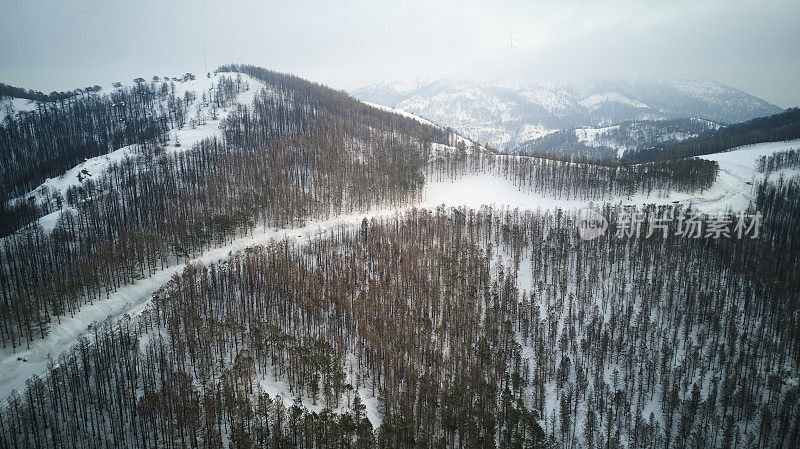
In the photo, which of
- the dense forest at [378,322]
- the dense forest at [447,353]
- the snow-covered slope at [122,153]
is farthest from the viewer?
the snow-covered slope at [122,153]

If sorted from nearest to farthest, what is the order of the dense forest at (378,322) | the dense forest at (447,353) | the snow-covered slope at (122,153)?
1. the dense forest at (447,353)
2. the dense forest at (378,322)
3. the snow-covered slope at (122,153)

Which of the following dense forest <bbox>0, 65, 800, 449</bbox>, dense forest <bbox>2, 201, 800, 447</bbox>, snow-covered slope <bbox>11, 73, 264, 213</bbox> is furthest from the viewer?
snow-covered slope <bbox>11, 73, 264, 213</bbox>

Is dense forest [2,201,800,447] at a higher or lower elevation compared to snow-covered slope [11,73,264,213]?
lower

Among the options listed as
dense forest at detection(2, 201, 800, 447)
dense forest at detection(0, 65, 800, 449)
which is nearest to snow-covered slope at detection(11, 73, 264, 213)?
dense forest at detection(0, 65, 800, 449)

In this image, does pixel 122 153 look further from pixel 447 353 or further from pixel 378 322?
pixel 447 353

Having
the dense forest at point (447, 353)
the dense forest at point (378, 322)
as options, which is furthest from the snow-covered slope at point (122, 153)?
the dense forest at point (447, 353)

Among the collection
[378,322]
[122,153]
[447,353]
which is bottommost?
[447,353]

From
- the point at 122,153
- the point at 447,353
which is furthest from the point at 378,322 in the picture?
the point at 122,153

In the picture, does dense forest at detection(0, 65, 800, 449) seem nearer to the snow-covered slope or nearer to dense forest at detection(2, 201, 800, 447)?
dense forest at detection(2, 201, 800, 447)

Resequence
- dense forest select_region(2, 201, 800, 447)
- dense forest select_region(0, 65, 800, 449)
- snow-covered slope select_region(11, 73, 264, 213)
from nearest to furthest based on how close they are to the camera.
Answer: dense forest select_region(2, 201, 800, 447), dense forest select_region(0, 65, 800, 449), snow-covered slope select_region(11, 73, 264, 213)

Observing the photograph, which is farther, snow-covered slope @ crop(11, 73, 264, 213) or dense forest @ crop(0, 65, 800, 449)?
snow-covered slope @ crop(11, 73, 264, 213)

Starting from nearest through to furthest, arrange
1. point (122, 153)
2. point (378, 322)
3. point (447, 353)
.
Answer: point (378, 322) → point (447, 353) → point (122, 153)

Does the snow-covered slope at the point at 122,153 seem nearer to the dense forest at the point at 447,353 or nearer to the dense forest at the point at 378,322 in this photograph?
the dense forest at the point at 378,322
